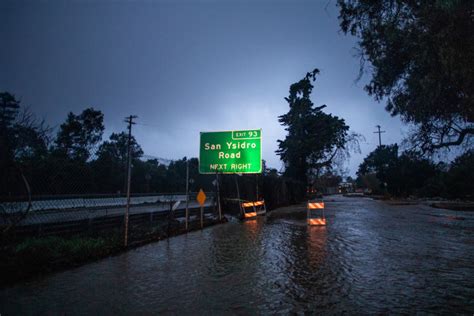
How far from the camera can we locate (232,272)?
4.92 meters

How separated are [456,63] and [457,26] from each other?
1007 mm

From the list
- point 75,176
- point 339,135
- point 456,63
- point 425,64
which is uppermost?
point 339,135

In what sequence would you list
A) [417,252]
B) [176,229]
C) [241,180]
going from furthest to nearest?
[241,180]
[176,229]
[417,252]

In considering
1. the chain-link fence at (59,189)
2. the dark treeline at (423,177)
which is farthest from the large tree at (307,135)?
the chain-link fence at (59,189)

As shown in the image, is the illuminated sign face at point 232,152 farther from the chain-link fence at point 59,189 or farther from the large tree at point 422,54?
the large tree at point 422,54

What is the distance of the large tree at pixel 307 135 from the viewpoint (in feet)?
119

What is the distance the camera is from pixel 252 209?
58.7 feet

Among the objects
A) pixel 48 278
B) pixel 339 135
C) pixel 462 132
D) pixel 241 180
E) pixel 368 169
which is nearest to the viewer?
pixel 48 278

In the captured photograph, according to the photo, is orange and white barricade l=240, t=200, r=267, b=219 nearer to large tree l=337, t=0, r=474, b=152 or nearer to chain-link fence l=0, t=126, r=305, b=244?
chain-link fence l=0, t=126, r=305, b=244

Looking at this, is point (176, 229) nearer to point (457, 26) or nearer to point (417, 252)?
point (417, 252)

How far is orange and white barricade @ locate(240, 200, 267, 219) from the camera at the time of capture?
15.4 m

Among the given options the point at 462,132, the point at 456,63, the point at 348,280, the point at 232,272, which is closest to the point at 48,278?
the point at 232,272

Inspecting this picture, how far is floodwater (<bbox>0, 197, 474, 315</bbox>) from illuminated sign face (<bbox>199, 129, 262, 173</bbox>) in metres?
6.75

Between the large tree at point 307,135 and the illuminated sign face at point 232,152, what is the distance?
77.2ft
